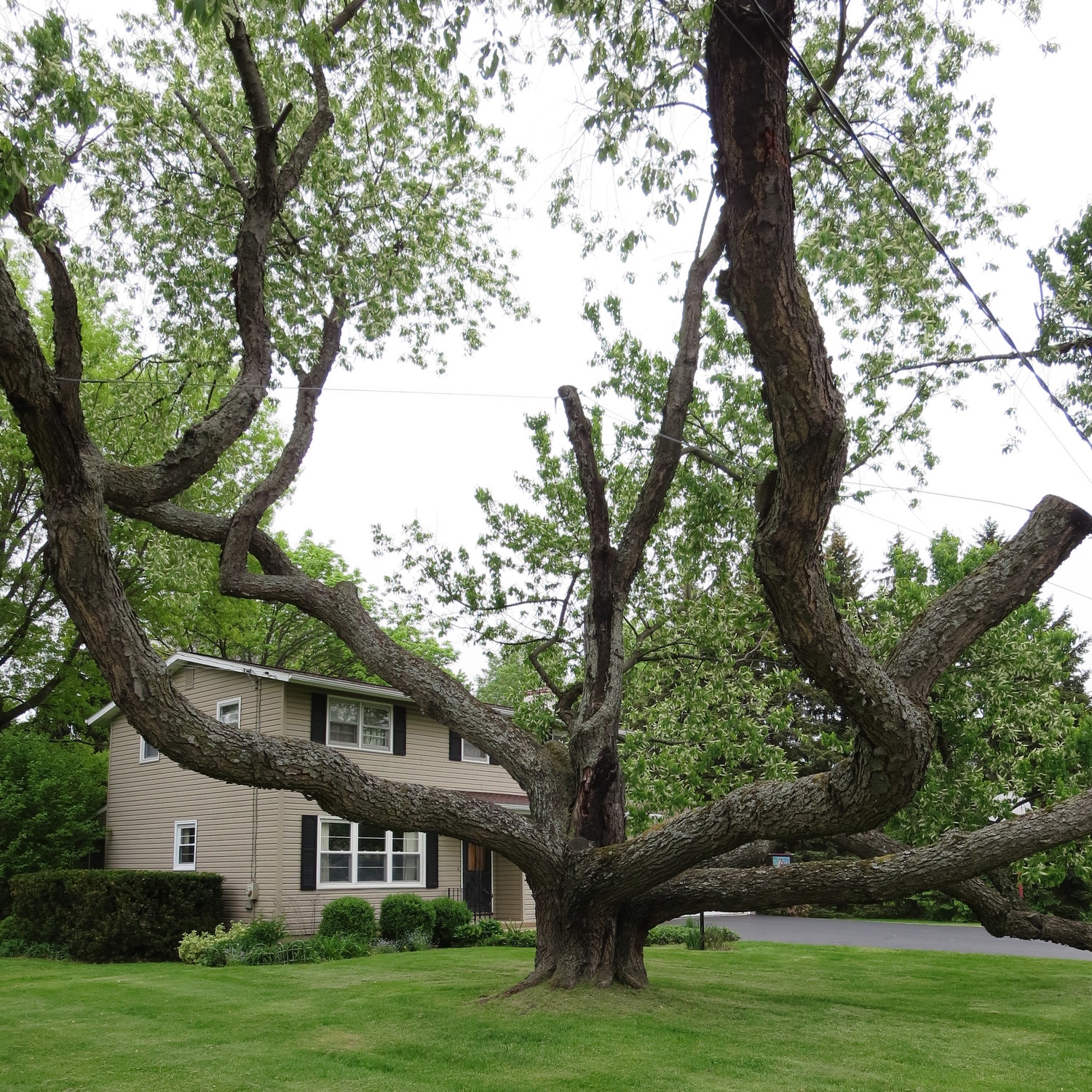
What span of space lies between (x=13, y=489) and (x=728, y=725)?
1593 centimetres

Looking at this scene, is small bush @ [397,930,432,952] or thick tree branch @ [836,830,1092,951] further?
small bush @ [397,930,432,952]

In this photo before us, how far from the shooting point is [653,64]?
26.5 feet

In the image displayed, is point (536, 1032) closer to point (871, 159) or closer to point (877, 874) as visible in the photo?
point (877, 874)

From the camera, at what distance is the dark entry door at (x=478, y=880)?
20.5 metres

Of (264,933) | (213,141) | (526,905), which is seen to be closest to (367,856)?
(264,933)

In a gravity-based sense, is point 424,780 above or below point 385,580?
below

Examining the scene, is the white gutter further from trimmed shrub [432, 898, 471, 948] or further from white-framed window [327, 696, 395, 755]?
trimmed shrub [432, 898, 471, 948]

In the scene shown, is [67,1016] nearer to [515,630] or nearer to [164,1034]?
[164,1034]

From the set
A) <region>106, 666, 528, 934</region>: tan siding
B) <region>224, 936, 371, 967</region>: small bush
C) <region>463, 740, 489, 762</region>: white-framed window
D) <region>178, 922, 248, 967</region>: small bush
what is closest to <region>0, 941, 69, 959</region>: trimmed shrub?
<region>178, 922, 248, 967</region>: small bush

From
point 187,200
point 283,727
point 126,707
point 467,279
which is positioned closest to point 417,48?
point 187,200

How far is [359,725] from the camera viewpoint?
18.9 metres

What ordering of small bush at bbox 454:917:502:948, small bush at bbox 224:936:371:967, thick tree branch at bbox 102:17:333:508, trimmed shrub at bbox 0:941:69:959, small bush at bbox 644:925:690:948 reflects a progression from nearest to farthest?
thick tree branch at bbox 102:17:333:508 < small bush at bbox 224:936:371:967 < trimmed shrub at bbox 0:941:69:959 < small bush at bbox 454:917:502:948 < small bush at bbox 644:925:690:948

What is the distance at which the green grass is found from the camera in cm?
674

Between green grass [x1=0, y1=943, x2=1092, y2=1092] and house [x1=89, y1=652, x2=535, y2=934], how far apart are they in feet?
12.6
